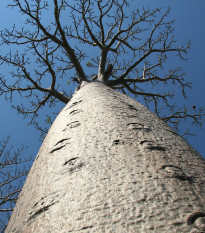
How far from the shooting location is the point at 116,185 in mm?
677

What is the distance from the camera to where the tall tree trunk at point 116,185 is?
1.84 feet

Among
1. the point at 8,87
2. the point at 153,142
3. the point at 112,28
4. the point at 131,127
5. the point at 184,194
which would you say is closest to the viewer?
the point at 184,194

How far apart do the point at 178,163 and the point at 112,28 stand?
533 centimetres

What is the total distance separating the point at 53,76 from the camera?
12.5 feet

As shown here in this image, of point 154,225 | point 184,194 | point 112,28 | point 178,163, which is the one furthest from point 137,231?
point 112,28

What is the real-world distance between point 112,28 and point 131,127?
5.01 m

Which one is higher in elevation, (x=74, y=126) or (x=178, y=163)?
(x=74, y=126)

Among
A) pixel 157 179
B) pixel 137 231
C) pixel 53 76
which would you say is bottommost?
pixel 137 231

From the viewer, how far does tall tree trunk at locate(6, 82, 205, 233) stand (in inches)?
22.1

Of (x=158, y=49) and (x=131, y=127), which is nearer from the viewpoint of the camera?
(x=131, y=127)

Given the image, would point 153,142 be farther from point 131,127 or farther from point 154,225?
point 154,225

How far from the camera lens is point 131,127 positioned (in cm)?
115

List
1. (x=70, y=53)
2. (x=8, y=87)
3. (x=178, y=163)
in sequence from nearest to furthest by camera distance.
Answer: (x=178, y=163) < (x=70, y=53) < (x=8, y=87)

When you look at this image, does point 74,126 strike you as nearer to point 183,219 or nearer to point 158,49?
point 183,219
